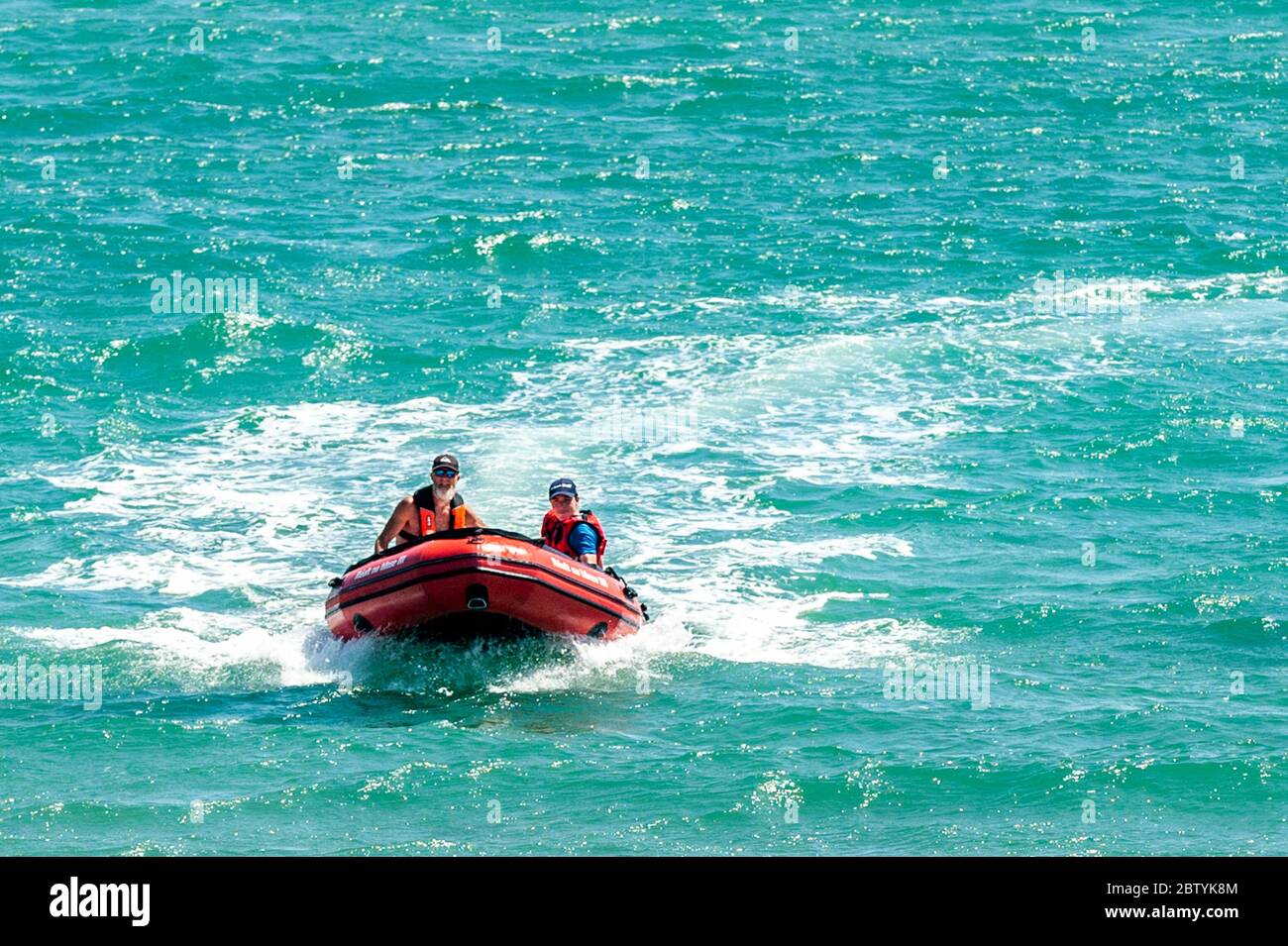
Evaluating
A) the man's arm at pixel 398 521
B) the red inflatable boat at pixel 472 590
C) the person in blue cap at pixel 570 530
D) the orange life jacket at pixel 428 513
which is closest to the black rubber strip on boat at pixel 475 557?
the red inflatable boat at pixel 472 590

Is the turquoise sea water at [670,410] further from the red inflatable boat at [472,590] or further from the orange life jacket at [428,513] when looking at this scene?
the orange life jacket at [428,513]

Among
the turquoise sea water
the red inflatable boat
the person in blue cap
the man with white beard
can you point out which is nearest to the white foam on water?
the turquoise sea water

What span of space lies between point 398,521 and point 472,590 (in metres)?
1.43

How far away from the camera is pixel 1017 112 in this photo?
38344mm

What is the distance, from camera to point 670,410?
2536 centimetres

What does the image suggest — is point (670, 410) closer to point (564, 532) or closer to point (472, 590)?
point (564, 532)

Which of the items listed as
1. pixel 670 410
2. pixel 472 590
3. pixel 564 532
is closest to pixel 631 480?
pixel 670 410

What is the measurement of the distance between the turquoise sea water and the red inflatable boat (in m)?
0.35

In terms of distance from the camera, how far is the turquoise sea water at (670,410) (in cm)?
1512

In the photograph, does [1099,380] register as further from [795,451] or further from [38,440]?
[38,440]

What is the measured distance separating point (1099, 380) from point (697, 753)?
12298 millimetres

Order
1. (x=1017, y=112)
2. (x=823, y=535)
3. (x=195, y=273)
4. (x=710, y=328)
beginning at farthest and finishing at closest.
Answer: (x=1017, y=112)
(x=195, y=273)
(x=710, y=328)
(x=823, y=535)
